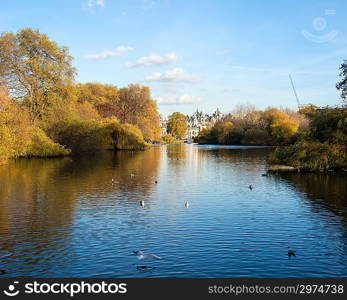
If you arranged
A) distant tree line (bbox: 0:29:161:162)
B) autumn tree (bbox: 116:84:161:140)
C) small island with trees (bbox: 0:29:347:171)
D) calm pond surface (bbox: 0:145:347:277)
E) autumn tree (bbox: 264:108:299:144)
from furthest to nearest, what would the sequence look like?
1. autumn tree (bbox: 264:108:299:144)
2. autumn tree (bbox: 116:84:161:140)
3. distant tree line (bbox: 0:29:161:162)
4. small island with trees (bbox: 0:29:347:171)
5. calm pond surface (bbox: 0:145:347:277)

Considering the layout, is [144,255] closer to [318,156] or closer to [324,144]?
[318,156]

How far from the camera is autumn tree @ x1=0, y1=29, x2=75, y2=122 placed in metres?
53.9

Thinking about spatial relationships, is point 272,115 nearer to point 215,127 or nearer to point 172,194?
point 215,127

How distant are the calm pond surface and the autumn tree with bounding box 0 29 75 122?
2778 cm

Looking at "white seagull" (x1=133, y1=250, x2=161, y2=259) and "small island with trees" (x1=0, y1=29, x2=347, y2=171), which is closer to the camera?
"white seagull" (x1=133, y1=250, x2=161, y2=259)

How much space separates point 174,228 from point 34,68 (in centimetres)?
4587

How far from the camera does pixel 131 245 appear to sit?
1470cm

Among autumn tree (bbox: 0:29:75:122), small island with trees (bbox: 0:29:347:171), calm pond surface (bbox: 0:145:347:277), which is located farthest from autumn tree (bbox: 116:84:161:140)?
calm pond surface (bbox: 0:145:347:277)

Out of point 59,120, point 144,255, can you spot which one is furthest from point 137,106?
point 144,255

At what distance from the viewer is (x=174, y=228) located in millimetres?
17234

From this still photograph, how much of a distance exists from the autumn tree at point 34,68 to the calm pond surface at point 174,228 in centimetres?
2778

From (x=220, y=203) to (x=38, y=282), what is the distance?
13895 mm

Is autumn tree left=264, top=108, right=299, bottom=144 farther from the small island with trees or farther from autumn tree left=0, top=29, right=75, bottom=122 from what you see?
autumn tree left=0, top=29, right=75, bottom=122

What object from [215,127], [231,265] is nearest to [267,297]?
[231,265]
